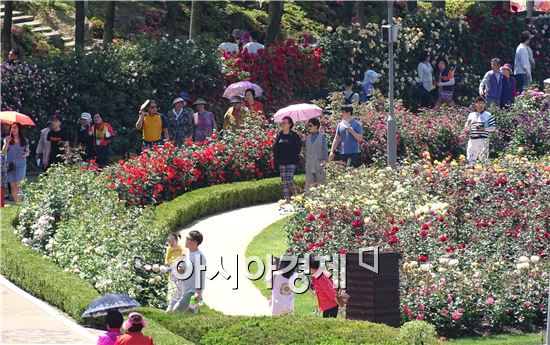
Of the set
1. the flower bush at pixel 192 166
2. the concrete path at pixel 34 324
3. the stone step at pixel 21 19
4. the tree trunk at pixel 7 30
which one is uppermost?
the stone step at pixel 21 19

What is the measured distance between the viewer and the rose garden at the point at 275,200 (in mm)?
17500

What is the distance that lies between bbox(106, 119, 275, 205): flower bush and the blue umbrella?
7.30 meters

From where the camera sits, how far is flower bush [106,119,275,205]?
23.7m

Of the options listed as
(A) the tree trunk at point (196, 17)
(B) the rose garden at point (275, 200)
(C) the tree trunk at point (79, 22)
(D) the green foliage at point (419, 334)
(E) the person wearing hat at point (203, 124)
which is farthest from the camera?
(A) the tree trunk at point (196, 17)

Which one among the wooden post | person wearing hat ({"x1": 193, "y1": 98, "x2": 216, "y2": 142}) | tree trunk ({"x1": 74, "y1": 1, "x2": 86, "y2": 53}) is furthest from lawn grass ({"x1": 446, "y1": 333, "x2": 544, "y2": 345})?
tree trunk ({"x1": 74, "y1": 1, "x2": 86, "y2": 53})

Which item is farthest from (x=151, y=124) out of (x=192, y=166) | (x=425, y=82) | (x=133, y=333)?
(x=133, y=333)

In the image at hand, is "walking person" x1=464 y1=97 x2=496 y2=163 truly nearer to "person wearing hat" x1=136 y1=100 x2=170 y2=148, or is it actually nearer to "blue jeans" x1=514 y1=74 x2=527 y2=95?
"person wearing hat" x1=136 y1=100 x2=170 y2=148

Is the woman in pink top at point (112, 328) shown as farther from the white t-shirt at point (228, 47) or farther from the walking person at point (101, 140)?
the white t-shirt at point (228, 47)

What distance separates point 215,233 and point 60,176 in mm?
2465

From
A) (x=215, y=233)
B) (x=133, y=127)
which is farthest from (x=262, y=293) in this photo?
(x=133, y=127)

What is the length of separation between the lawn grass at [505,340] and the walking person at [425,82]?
16.6m

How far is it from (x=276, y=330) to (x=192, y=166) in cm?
1016

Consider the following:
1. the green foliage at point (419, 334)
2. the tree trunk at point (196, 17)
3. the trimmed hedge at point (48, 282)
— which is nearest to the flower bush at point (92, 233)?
the trimmed hedge at point (48, 282)

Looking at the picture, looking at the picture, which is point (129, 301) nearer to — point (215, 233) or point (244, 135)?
point (215, 233)
